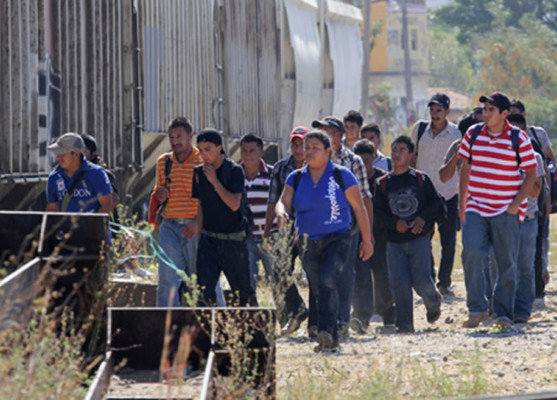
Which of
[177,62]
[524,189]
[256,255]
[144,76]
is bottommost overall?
[256,255]

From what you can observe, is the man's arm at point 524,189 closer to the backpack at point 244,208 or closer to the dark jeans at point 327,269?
the dark jeans at point 327,269

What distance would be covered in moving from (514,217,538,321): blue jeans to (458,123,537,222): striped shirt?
2.99 ft

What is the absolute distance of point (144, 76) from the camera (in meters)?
15.1

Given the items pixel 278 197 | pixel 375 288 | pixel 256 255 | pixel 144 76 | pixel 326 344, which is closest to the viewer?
pixel 326 344

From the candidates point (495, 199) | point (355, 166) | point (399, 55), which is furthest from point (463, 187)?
point (399, 55)

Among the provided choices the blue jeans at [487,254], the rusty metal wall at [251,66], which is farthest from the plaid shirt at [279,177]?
the rusty metal wall at [251,66]

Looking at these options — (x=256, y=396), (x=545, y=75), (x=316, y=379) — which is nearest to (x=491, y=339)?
(x=316, y=379)

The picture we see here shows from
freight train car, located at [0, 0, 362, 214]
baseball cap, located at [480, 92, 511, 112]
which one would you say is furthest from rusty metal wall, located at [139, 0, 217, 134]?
baseball cap, located at [480, 92, 511, 112]

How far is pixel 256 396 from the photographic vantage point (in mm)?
6223

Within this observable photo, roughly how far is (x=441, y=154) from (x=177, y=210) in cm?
371

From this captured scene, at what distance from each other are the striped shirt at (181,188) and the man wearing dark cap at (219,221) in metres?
0.24

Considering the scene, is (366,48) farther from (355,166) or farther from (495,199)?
(495,199)

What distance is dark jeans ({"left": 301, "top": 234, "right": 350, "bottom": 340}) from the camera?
8406mm

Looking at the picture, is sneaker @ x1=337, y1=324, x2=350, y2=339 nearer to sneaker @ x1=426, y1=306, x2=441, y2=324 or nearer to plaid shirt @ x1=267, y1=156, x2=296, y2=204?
plaid shirt @ x1=267, y1=156, x2=296, y2=204
